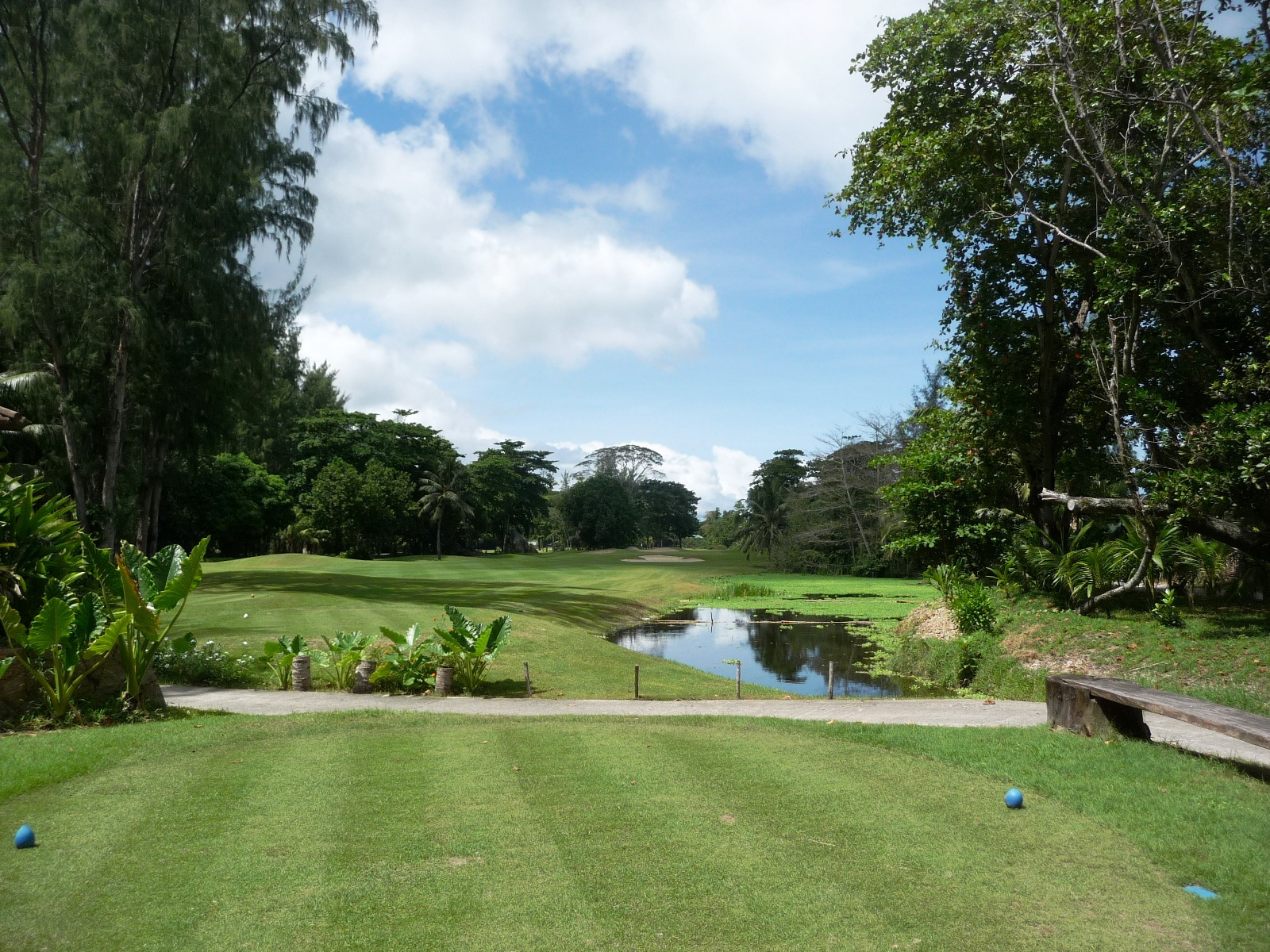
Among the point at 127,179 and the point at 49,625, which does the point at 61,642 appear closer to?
the point at 49,625

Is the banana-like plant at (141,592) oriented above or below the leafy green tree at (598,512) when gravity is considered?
below

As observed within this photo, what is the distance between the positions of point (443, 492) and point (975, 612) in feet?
182

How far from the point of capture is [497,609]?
942 inches

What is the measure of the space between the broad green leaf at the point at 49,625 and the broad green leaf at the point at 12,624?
0.17 m

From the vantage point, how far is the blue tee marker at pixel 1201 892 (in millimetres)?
4949

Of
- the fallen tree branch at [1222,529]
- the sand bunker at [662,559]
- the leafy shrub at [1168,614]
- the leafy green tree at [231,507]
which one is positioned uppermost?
the leafy green tree at [231,507]

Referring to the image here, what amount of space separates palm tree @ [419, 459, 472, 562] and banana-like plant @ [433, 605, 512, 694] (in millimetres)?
52950

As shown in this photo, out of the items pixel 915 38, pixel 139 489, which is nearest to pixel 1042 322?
pixel 915 38

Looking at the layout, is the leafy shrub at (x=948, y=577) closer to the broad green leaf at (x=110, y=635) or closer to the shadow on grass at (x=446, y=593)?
the shadow on grass at (x=446, y=593)

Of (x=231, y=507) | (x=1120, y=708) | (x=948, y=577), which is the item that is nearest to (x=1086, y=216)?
(x=948, y=577)

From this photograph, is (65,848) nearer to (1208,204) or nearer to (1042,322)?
(1208,204)

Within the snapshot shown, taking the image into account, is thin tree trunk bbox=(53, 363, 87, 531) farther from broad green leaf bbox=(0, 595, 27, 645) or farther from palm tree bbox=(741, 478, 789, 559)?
palm tree bbox=(741, 478, 789, 559)

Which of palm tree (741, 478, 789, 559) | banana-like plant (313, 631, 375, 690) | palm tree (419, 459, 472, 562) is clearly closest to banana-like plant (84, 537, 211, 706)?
banana-like plant (313, 631, 375, 690)

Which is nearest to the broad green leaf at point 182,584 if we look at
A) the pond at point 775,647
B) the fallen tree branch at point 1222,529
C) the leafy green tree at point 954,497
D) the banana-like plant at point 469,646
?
the banana-like plant at point 469,646
